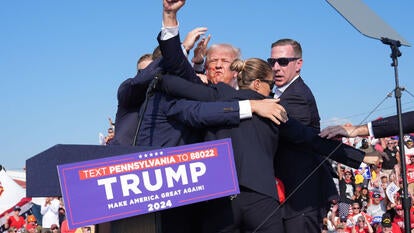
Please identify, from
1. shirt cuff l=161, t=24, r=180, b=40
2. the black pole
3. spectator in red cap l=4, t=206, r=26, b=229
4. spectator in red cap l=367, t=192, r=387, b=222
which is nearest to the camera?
the black pole

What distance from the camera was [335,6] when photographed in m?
3.19

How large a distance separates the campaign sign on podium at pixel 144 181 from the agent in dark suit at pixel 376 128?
107 cm

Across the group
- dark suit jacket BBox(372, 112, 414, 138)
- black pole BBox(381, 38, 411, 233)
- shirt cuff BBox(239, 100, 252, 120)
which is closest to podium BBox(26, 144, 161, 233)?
shirt cuff BBox(239, 100, 252, 120)

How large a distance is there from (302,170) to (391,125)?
24.3 inches

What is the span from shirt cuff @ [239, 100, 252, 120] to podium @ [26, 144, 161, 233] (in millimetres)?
683

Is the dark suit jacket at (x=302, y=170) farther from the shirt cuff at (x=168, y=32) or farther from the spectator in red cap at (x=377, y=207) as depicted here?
the spectator in red cap at (x=377, y=207)

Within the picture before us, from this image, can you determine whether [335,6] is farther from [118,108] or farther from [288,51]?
[118,108]

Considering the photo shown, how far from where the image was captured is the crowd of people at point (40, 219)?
15.2 metres

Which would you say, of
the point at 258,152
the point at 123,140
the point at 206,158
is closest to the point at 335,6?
the point at 258,152

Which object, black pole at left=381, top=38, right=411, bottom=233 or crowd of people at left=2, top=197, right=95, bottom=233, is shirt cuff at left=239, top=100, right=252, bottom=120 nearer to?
black pole at left=381, top=38, right=411, bottom=233

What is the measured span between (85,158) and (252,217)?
3.31 feet

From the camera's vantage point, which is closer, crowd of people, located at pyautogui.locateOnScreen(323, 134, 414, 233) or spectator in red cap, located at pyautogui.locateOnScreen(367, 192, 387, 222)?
crowd of people, located at pyautogui.locateOnScreen(323, 134, 414, 233)

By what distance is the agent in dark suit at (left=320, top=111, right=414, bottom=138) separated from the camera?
366 cm

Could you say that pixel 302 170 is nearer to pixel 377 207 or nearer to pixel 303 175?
pixel 303 175
